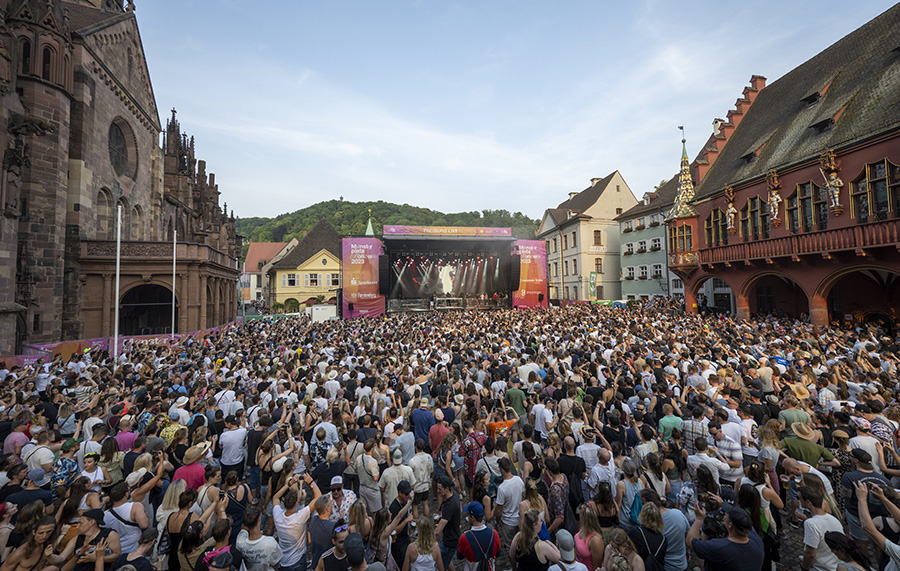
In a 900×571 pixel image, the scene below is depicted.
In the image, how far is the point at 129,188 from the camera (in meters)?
25.4

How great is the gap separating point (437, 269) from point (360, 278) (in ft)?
37.2

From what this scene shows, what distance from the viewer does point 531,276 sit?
35.2m

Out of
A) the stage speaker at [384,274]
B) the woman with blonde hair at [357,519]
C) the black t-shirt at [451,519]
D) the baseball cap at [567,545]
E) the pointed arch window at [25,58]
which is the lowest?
the black t-shirt at [451,519]

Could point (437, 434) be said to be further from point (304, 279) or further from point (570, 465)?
point (304, 279)

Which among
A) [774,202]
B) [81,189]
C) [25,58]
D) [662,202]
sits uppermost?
[25,58]

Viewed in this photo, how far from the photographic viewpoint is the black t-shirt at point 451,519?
455 cm

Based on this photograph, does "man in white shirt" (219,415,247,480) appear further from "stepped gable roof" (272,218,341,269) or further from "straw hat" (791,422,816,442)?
"stepped gable roof" (272,218,341,269)

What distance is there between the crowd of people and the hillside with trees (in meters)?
72.6

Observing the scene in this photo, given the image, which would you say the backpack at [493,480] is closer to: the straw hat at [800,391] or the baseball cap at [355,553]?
the baseball cap at [355,553]

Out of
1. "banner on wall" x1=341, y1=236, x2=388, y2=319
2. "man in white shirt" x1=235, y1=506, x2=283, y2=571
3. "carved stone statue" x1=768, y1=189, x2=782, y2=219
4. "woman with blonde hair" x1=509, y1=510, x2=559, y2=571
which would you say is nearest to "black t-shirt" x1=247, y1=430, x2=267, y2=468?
"man in white shirt" x1=235, y1=506, x2=283, y2=571

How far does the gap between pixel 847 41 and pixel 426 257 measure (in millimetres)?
28796

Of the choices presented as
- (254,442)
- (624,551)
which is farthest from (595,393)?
(254,442)

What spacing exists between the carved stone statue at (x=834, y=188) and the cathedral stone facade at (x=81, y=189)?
29.4 metres

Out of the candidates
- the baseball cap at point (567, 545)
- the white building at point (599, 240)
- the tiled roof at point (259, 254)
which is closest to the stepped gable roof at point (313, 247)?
the tiled roof at point (259, 254)
